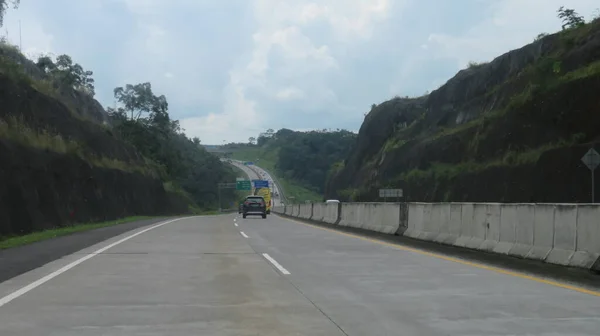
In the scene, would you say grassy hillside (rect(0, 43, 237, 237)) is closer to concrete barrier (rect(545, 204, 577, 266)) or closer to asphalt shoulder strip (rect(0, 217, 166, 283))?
asphalt shoulder strip (rect(0, 217, 166, 283))

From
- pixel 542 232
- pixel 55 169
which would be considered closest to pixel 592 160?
pixel 542 232

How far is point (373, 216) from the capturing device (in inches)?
1074

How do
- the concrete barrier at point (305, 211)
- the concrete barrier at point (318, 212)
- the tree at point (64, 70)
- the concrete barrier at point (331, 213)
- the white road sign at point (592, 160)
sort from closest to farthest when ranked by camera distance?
the white road sign at point (592, 160) < the concrete barrier at point (331, 213) < the concrete barrier at point (318, 212) < the concrete barrier at point (305, 211) < the tree at point (64, 70)

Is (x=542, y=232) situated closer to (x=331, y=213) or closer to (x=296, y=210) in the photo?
(x=331, y=213)

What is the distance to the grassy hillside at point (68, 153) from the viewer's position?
34.2m

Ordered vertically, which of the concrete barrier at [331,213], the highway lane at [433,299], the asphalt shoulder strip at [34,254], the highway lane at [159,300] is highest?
the concrete barrier at [331,213]

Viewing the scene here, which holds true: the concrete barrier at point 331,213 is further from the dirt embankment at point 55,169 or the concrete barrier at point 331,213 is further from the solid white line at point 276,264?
the solid white line at point 276,264

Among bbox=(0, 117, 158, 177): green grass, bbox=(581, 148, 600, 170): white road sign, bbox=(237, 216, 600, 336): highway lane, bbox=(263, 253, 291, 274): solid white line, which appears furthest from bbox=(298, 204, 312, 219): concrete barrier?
bbox=(237, 216, 600, 336): highway lane

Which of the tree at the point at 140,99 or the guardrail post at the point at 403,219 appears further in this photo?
the tree at the point at 140,99

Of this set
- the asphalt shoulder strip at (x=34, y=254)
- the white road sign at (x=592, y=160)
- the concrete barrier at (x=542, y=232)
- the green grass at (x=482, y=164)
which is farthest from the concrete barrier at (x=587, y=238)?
the green grass at (x=482, y=164)

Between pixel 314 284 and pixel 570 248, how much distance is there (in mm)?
5037

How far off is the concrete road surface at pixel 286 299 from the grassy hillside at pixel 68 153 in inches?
741

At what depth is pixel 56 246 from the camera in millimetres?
19469

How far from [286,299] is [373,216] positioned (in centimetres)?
1782
